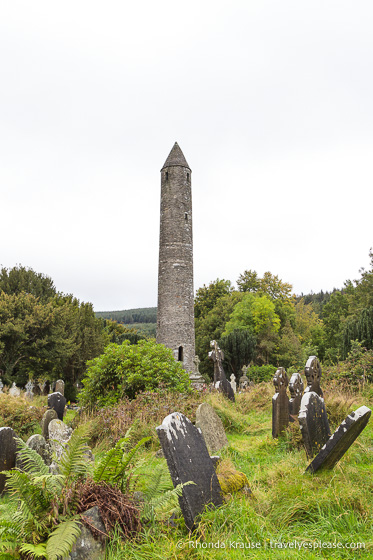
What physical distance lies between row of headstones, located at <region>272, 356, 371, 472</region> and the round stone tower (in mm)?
14600

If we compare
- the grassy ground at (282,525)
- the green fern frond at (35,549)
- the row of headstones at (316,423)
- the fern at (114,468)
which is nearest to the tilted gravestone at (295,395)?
the row of headstones at (316,423)

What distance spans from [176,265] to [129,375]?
43.6ft

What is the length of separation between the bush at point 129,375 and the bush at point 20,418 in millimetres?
1622

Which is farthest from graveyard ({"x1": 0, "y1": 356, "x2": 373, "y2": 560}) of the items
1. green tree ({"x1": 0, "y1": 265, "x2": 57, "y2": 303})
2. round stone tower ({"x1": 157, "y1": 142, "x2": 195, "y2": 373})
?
green tree ({"x1": 0, "y1": 265, "x2": 57, "y2": 303})

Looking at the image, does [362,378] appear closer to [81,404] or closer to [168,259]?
[81,404]

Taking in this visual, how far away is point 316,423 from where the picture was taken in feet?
15.2

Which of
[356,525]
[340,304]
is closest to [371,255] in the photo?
[340,304]

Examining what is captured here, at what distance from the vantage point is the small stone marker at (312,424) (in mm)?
4465

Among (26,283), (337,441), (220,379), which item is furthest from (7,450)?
(26,283)

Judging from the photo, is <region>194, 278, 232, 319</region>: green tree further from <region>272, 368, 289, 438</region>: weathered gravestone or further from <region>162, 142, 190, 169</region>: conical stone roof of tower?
<region>272, 368, 289, 438</region>: weathered gravestone

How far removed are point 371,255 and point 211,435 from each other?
85.1ft

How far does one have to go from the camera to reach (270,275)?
42.4 meters

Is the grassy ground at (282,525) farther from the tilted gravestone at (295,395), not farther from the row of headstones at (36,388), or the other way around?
the row of headstones at (36,388)

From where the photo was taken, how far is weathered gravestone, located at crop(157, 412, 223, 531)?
3.04 meters
